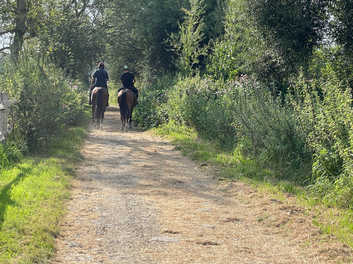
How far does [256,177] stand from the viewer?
9.86m

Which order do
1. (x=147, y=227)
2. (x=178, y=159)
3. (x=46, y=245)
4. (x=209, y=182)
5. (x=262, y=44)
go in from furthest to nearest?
(x=262, y=44) < (x=178, y=159) < (x=209, y=182) < (x=147, y=227) < (x=46, y=245)

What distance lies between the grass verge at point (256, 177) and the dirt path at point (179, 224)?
24 cm

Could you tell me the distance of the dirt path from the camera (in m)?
5.48

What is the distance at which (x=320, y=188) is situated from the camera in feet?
26.6

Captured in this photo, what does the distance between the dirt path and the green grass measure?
20 centimetres

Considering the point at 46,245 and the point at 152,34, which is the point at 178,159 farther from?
the point at 152,34

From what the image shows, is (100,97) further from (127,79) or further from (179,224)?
(179,224)

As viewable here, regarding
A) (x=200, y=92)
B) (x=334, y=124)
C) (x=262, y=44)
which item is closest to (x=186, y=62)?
(x=200, y=92)

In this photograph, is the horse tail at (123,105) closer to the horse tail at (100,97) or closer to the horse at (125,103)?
the horse at (125,103)

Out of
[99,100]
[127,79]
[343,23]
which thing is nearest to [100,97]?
[99,100]

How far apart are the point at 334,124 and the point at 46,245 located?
5.34 metres

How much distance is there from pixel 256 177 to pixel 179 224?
3.61 metres

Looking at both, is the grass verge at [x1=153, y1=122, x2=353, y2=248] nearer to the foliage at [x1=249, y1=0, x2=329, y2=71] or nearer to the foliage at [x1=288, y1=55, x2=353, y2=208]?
the foliage at [x1=288, y1=55, x2=353, y2=208]

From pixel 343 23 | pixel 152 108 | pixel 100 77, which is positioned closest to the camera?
pixel 343 23
